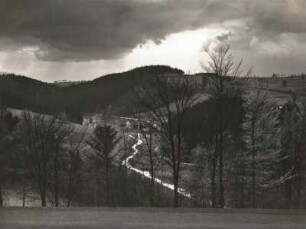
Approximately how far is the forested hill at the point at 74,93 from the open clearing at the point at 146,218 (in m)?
2.44

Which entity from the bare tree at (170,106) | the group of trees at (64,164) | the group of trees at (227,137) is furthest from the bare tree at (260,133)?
the group of trees at (64,164)

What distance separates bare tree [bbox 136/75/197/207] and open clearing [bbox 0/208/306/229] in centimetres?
463

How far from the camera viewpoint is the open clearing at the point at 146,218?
4.71m

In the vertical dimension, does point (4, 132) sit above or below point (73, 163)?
above

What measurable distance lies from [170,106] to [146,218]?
557 centimetres

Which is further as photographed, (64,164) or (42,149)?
(64,164)

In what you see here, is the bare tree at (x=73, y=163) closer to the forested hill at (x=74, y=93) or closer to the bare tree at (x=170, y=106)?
the bare tree at (x=170, y=106)

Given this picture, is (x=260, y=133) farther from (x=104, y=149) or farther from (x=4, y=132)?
(x=4, y=132)

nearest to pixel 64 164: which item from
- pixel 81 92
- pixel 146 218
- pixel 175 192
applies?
pixel 175 192

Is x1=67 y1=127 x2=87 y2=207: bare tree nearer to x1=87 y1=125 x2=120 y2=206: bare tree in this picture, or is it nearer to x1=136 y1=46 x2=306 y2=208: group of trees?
x1=87 y1=125 x2=120 y2=206: bare tree

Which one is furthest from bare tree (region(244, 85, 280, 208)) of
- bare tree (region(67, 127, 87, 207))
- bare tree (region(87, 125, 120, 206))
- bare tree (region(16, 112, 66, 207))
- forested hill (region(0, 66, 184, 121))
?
bare tree (region(16, 112, 66, 207))

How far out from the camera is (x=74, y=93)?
7586 mm

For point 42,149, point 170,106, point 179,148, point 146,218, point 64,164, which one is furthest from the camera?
point 64,164

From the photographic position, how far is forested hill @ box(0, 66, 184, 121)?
7445 millimetres
